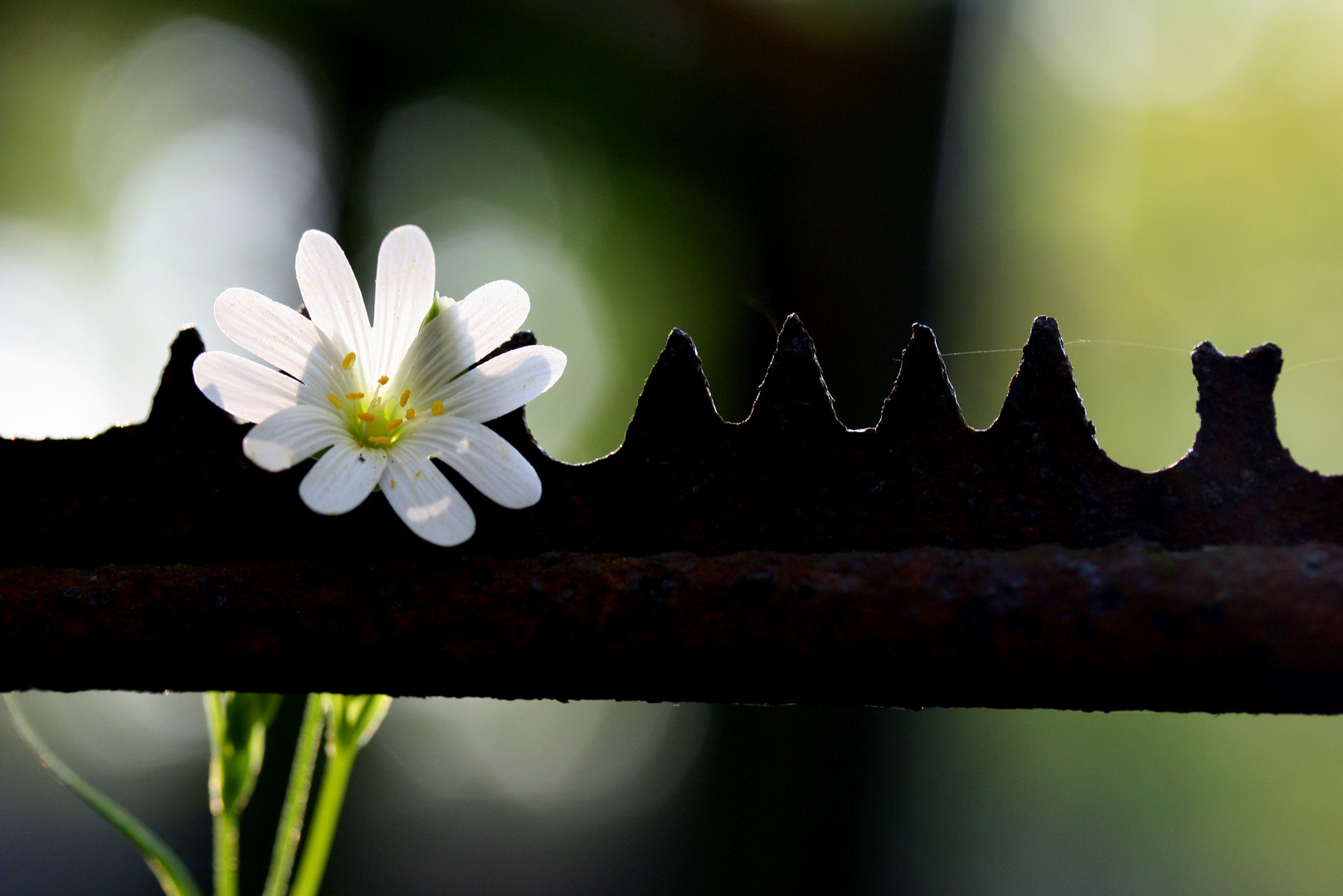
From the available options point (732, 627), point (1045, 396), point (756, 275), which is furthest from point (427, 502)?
point (756, 275)

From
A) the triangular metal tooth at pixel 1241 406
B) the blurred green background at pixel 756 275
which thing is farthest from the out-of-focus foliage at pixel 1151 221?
the triangular metal tooth at pixel 1241 406

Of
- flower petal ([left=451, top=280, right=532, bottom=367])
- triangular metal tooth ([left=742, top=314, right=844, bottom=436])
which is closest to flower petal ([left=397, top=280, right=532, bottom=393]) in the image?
flower petal ([left=451, top=280, right=532, bottom=367])

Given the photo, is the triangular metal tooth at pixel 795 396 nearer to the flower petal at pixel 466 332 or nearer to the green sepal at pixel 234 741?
the flower petal at pixel 466 332

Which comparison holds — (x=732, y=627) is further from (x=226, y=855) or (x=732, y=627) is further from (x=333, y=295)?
(x=226, y=855)

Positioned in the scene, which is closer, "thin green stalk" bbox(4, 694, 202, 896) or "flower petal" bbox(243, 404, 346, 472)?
"flower petal" bbox(243, 404, 346, 472)

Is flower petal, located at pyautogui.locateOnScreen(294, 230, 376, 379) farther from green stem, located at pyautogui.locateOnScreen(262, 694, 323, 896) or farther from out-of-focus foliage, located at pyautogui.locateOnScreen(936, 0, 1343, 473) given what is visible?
out-of-focus foliage, located at pyautogui.locateOnScreen(936, 0, 1343, 473)

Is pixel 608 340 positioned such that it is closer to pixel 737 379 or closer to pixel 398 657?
pixel 737 379

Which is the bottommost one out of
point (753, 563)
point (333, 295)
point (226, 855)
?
point (226, 855)
